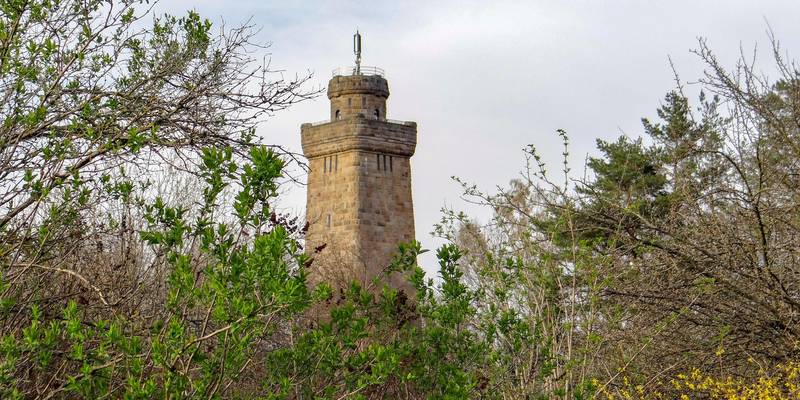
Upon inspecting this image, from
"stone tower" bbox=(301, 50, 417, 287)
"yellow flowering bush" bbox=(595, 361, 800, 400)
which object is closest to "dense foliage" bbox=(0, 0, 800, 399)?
"yellow flowering bush" bbox=(595, 361, 800, 400)

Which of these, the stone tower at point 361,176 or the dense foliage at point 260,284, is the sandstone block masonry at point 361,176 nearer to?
the stone tower at point 361,176

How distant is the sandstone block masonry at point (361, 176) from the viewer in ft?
101

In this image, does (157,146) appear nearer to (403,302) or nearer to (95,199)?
(95,199)

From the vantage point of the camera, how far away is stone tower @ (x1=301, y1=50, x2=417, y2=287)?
30.9 meters

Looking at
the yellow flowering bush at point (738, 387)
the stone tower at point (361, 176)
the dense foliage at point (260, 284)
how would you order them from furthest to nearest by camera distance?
the stone tower at point (361, 176), the yellow flowering bush at point (738, 387), the dense foliage at point (260, 284)

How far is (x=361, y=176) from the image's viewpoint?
31.4 metres

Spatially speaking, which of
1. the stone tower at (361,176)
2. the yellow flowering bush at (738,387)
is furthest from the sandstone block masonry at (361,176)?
the yellow flowering bush at (738,387)

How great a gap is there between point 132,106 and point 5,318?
2.06m

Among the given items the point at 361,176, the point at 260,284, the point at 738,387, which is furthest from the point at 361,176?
the point at 260,284

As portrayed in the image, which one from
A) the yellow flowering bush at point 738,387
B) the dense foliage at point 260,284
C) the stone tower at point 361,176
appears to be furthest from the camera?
the stone tower at point 361,176

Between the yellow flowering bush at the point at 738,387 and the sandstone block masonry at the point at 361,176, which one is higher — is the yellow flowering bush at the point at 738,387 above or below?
below

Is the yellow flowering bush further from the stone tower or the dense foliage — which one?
the stone tower

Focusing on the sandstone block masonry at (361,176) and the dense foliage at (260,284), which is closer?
the dense foliage at (260,284)

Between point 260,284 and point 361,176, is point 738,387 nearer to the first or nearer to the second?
point 260,284
